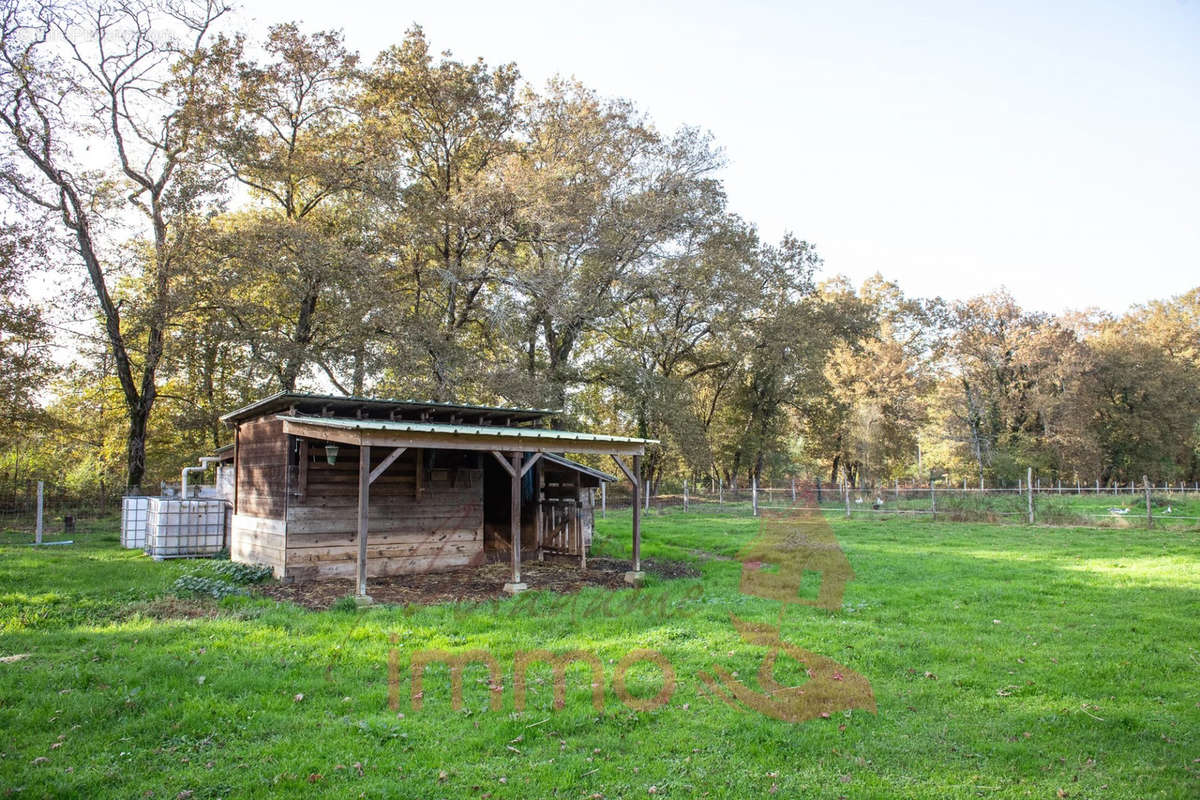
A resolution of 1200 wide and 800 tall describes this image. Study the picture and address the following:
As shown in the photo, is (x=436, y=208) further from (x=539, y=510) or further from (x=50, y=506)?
(x=50, y=506)

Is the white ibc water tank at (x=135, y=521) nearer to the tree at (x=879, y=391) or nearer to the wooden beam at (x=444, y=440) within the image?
the wooden beam at (x=444, y=440)

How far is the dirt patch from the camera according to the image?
10.0m

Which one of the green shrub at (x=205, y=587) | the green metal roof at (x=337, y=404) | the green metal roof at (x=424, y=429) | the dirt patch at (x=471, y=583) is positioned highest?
the green metal roof at (x=337, y=404)

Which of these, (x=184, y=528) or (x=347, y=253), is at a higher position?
(x=347, y=253)

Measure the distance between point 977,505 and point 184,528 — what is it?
2223 centimetres

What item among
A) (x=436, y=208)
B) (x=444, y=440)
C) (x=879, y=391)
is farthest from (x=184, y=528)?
(x=879, y=391)

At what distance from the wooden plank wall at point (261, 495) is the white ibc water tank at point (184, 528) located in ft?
3.58

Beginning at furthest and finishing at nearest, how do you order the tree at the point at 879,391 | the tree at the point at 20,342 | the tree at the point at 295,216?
the tree at the point at 879,391
the tree at the point at 295,216
the tree at the point at 20,342

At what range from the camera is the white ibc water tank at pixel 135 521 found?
1603cm

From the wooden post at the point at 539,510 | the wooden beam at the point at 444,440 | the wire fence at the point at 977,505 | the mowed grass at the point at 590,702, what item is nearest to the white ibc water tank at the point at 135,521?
the mowed grass at the point at 590,702

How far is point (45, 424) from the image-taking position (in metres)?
19.6

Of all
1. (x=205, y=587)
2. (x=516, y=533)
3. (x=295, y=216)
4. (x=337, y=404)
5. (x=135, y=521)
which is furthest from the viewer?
(x=295, y=216)

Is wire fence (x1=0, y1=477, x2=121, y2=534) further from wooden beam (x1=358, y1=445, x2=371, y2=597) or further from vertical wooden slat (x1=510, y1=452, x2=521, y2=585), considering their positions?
vertical wooden slat (x1=510, y1=452, x2=521, y2=585)

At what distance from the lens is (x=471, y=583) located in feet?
37.7
